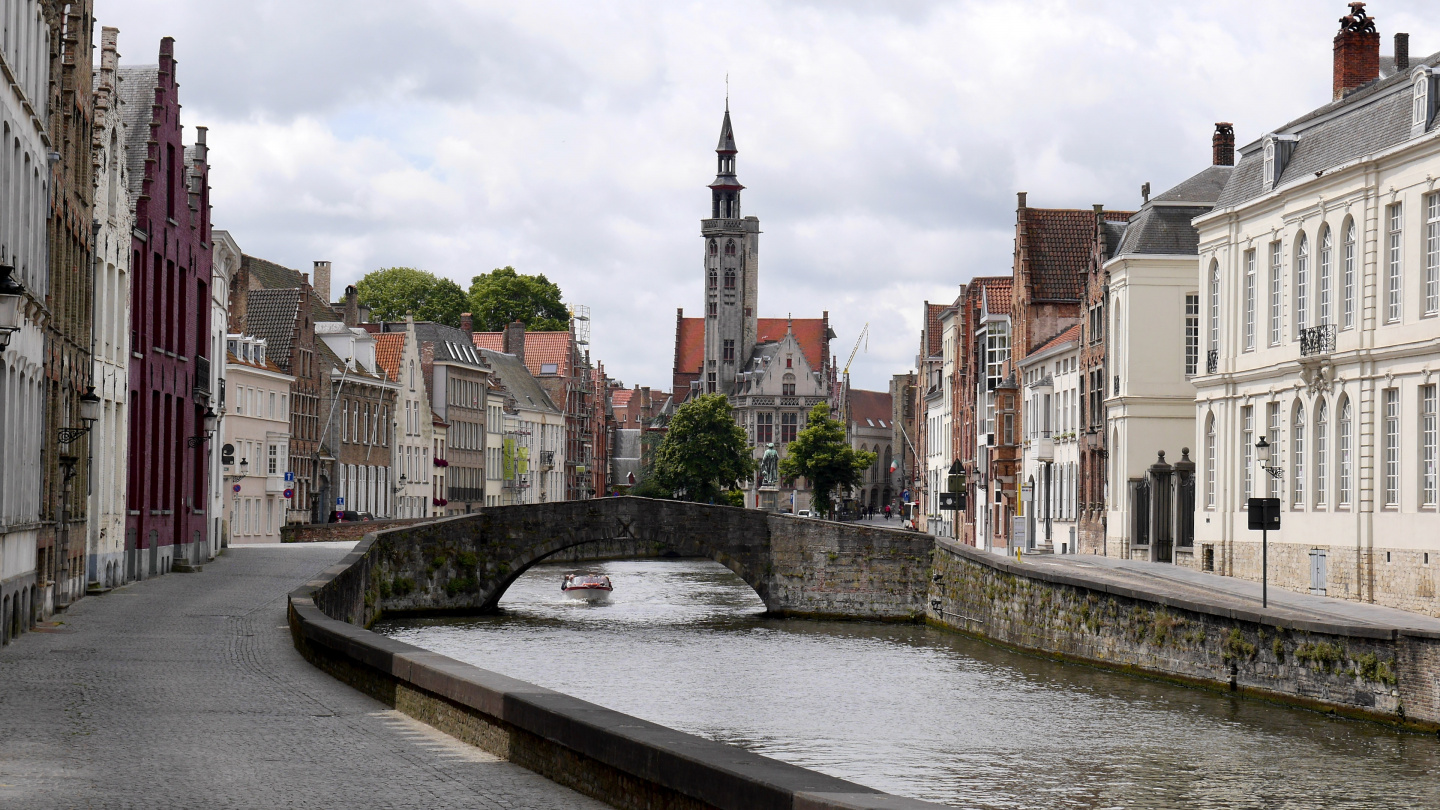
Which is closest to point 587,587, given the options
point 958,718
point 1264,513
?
point 958,718

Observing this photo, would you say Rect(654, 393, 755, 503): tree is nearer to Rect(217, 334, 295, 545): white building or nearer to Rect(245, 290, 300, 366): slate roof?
Rect(245, 290, 300, 366): slate roof

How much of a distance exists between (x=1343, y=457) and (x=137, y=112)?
22.4 meters

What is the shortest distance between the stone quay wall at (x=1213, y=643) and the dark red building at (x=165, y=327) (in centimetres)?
1584

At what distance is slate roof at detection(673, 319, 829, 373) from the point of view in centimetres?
15012

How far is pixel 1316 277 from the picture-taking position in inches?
1332

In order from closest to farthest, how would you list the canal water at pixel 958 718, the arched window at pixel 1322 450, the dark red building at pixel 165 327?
the canal water at pixel 958 718 → the dark red building at pixel 165 327 → the arched window at pixel 1322 450

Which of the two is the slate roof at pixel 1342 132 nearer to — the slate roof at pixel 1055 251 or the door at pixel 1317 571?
the door at pixel 1317 571

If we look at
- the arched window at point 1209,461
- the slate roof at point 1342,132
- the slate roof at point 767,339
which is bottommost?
the arched window at point 1209,461

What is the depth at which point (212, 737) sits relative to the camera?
12070 mm

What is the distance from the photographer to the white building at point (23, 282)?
1922 centimetres

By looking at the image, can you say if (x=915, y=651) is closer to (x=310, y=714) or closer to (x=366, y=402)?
(x=310, y=714)

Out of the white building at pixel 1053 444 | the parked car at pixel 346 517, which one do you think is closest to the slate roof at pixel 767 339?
the parked car at pixel 346 517

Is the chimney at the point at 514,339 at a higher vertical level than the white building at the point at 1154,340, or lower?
higher

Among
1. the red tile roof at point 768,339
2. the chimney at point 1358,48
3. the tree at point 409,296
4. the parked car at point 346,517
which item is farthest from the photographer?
the red tile roof at point 768,339
